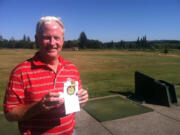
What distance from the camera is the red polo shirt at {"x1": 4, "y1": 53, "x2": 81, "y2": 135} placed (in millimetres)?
1550

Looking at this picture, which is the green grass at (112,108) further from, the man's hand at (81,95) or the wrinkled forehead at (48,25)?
the wrinkled forehead at (48,25)

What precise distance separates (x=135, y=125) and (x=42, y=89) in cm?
331

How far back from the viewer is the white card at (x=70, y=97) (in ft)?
5.53

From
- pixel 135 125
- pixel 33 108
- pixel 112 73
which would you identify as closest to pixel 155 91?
pixel 135 125

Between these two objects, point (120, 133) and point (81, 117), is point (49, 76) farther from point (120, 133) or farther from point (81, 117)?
point (81, 117)

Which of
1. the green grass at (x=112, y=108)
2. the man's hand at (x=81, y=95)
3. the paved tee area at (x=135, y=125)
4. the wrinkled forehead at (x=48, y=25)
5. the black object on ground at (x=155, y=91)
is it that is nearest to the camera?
the wrinkled forehead at (x=48, y=25)

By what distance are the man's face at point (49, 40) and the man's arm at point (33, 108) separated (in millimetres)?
436

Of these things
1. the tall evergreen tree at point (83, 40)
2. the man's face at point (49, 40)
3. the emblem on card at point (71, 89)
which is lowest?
the emblem on card at point (71, 89)

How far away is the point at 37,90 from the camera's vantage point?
5.32 feet

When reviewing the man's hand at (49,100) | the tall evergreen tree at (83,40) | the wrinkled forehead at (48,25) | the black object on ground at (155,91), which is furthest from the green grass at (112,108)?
the tall evergreen tree at (83,40)

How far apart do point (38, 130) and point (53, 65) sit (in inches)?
25.2

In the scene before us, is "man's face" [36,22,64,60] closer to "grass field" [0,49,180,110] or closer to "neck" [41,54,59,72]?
"neck" [41,54,59,72]

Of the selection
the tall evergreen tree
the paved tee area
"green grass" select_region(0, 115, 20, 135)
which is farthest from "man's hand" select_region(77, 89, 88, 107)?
the tall evergreen tree

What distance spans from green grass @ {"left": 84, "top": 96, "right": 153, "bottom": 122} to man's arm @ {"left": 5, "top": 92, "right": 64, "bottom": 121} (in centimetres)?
328
